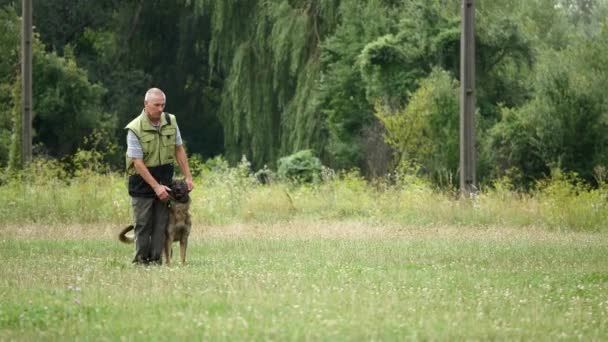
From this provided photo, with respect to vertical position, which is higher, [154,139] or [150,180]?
[154,139]

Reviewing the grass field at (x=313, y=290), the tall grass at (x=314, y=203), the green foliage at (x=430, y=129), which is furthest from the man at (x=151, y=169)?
the green foliage at (x=430, y=129)

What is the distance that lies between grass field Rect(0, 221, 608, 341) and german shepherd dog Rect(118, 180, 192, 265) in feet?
1.25

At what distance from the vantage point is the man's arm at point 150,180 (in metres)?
14.5

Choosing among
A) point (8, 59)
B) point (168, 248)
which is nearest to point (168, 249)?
point (168, 248)

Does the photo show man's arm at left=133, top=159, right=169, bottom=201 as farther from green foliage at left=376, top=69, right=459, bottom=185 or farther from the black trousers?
green foliage at left=376, top=69, right=459, bottom=185

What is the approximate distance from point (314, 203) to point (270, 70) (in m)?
15.8

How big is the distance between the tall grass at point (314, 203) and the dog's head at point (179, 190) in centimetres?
893

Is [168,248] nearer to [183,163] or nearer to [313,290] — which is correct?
[183,163]

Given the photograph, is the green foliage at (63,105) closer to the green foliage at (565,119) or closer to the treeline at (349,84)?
the treeline at (349,84)

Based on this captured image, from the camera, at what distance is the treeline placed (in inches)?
1388

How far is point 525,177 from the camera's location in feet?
121

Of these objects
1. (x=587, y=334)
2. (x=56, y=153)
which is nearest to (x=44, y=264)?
(x=587, y=334)

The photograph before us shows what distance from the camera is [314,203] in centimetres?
2741

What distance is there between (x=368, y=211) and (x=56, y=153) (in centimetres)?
2477
